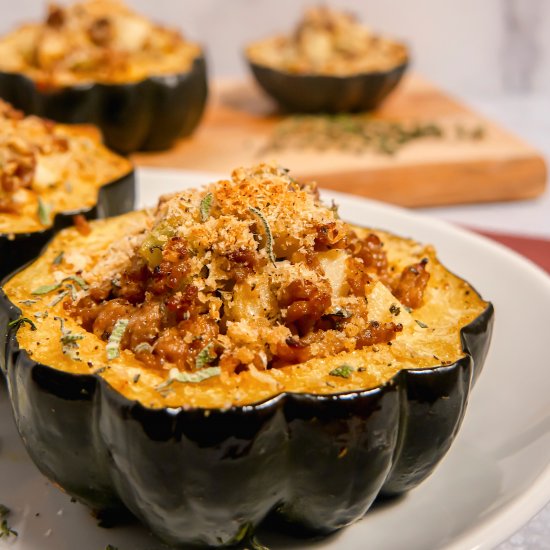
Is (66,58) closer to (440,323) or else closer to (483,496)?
(440,323)

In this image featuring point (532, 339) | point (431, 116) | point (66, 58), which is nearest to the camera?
point (532, 339)

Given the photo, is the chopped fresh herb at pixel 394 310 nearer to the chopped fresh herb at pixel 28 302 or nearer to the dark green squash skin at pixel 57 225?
the chopped fresh herb at pixel 28 302

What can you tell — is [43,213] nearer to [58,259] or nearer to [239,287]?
[58,259]

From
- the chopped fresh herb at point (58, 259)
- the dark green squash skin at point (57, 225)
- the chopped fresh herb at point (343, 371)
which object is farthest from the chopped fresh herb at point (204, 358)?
the dark green squash skin at point (57, 225)

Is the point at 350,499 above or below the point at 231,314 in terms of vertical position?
below

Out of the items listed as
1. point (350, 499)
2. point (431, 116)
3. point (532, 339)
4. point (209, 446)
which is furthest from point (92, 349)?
point (431, 116)

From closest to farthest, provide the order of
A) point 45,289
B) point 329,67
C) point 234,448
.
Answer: point 234,448
point 45,289
point 329,67

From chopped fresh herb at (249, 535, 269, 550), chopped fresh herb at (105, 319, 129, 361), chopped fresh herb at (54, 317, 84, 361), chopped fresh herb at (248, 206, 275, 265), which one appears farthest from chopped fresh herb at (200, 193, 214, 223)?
chopped fresh herb at (249, 535, 269, 550)

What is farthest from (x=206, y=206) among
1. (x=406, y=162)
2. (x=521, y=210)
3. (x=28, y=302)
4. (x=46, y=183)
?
(x=521, y=210)
